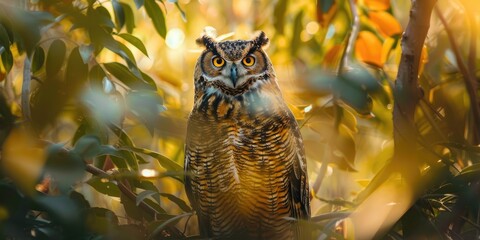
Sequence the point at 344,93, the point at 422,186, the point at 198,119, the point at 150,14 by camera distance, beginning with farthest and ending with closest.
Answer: the point at 198,119, the point at 150,14, the point at 344,93, the point at 422,186

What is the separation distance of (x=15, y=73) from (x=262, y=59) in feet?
3.11

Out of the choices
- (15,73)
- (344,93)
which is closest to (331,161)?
(344,93)

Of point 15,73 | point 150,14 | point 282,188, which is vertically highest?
point 150,14

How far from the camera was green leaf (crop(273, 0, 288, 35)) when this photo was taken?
10.1ft

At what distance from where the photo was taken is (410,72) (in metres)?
1.99

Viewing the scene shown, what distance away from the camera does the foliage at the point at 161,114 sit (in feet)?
4.10

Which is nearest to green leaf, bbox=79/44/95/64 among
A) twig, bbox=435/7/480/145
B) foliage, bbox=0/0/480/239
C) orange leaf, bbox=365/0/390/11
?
foliage, bbox=0/0/480/239

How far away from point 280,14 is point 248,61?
0.58 meters

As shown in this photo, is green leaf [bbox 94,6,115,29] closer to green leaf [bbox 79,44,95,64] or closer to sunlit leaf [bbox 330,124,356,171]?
green leaf [bbox 79,44,95,64]

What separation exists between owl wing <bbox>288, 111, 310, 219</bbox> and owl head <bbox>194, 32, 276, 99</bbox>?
239 millimetres

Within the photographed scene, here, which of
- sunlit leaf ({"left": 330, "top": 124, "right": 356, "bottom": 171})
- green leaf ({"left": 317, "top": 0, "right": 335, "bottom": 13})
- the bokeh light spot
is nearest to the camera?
green leaf ({"left": 317, "top": 0, "right": 335, "bottom": 13})

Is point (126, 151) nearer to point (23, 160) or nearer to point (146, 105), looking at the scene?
point (146, 105)

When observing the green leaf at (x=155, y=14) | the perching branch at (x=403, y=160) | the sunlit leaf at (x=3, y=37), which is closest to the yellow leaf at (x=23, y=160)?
the sunlit leaf at (x=3, y=37)

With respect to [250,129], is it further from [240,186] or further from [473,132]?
[473,132]
